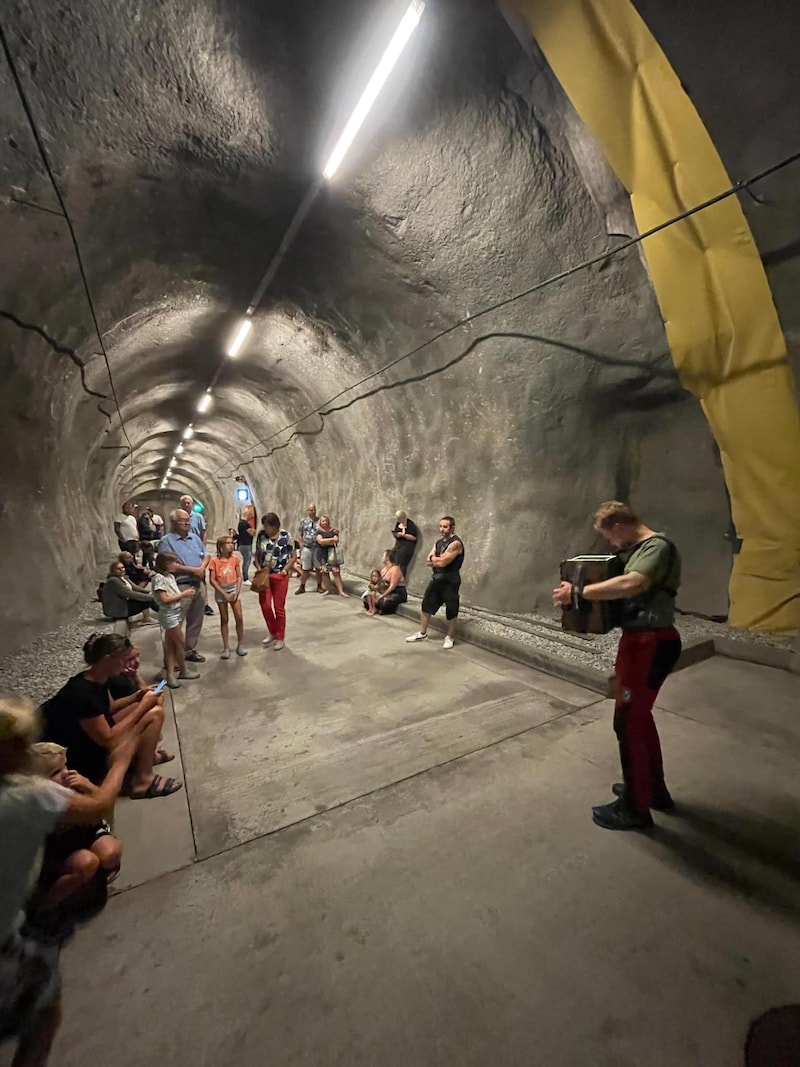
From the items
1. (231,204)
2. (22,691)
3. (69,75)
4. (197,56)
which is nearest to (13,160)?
(69,75)

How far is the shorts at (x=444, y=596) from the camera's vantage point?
629cm

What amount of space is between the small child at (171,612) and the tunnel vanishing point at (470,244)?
98.3 inches

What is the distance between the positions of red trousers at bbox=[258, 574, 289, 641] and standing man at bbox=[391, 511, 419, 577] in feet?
10.0

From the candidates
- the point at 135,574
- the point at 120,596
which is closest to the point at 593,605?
the point at 120,596

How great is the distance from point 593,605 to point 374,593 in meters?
6.19

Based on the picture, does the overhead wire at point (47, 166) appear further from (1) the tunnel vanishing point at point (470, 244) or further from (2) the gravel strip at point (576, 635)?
(2) the gravel strip at point (576, 635)

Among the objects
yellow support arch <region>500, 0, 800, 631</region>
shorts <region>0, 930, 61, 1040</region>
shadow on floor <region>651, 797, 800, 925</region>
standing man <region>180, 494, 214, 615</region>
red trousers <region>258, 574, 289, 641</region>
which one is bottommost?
shadow on floor <region>651, 797, 800, 925</region>

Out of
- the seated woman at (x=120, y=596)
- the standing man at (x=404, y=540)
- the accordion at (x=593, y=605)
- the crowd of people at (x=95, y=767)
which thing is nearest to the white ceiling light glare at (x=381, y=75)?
the crowd of people at (x=95, y=767)

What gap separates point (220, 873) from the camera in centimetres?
247

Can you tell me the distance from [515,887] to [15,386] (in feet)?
25.6

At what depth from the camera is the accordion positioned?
2.64m

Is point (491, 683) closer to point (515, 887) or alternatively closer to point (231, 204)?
point (515, 887)

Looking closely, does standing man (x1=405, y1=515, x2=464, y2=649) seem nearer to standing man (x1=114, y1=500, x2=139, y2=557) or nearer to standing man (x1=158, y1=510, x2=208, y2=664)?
standing man (x1=158, y1=510, x2=208, y2=664)

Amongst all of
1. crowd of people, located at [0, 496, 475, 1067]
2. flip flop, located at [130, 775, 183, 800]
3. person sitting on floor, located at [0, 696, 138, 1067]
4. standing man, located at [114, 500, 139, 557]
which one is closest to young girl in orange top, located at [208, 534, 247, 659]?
crowd of people, located at [0, 496, 475, 1067]
